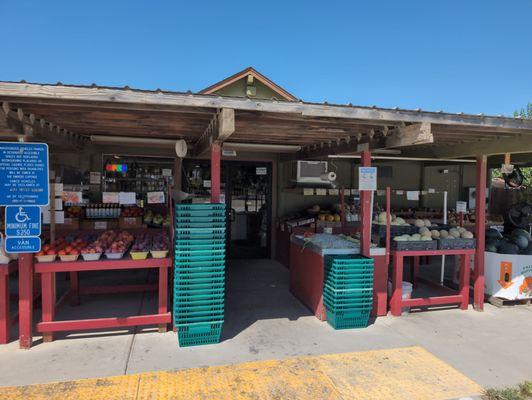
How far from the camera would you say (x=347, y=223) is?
27.1 ft

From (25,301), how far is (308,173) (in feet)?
19.7

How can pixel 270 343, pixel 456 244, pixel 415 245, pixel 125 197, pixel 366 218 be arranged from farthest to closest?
pixel 125 197
pixel 456 244
pixel 415 245
pixel 366 218
pixel 270 343

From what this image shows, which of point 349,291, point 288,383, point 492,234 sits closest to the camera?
point 288,383

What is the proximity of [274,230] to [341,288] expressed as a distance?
4246mm

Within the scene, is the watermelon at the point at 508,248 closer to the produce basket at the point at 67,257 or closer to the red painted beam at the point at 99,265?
the red painted beam at the point at 99,265

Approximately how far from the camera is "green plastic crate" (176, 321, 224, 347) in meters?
4.29

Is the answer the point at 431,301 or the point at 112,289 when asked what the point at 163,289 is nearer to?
the point at 112,289

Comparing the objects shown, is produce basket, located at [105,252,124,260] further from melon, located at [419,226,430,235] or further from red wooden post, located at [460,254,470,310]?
red wooden post, located at [460,254,470,310]

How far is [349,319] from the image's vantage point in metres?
4.91

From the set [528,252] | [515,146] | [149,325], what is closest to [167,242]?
[149,325]

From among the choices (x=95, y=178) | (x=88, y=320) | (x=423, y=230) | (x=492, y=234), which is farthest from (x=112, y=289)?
(x=492, y=234)

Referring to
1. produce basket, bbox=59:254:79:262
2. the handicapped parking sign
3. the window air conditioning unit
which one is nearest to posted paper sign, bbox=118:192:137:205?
produce basket, bbox=59:254:79:262

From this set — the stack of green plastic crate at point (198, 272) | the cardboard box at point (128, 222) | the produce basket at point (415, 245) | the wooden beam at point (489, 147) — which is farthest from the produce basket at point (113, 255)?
the wooden beam at point (489, 147)

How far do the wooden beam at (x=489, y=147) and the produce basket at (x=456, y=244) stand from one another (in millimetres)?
1373
